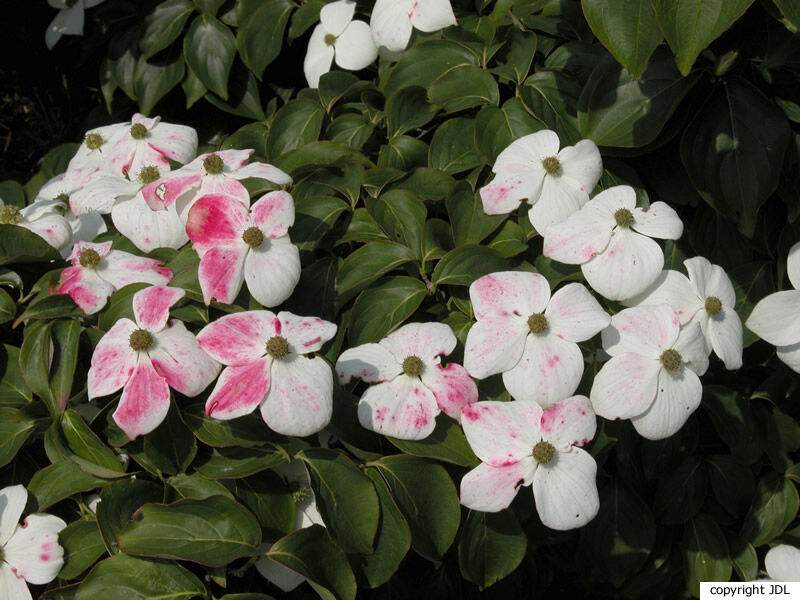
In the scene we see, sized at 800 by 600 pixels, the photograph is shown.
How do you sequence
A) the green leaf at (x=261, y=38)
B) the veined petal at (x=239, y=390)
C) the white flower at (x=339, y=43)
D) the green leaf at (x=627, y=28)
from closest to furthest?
the veined petal at (x=239, y=390)
the green leaf at (x=627, y=28)
the white flower at (x=339, y=43)
the green leaf at (x=261, y=38)

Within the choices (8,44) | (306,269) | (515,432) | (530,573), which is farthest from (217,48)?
(530,573)

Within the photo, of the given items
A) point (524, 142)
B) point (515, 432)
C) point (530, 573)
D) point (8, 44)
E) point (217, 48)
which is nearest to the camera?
point (515, 432)

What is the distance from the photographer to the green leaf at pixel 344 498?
0.93 metres

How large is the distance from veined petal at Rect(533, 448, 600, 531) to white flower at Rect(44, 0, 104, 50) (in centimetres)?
166

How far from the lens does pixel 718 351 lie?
1.03m

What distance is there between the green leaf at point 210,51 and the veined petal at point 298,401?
1.06 metres

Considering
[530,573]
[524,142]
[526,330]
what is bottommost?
[530,573]

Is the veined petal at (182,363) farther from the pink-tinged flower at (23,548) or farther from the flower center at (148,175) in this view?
the flower center at (148,175)

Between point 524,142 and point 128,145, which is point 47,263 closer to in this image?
point 128,145

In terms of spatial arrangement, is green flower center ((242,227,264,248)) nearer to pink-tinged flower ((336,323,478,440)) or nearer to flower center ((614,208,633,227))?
pink-tinged flower ((336,323,478,440))

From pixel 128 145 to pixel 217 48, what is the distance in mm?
480

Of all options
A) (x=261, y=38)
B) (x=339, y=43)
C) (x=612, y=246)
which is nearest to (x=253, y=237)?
(x=612, y=246)

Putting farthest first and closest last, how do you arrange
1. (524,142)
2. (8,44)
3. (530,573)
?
(8,44)
(530,573)
(524,142)

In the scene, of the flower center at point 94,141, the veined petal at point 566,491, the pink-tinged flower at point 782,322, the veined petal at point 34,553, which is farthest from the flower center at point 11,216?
the pink-tinged flower at point 782,322
